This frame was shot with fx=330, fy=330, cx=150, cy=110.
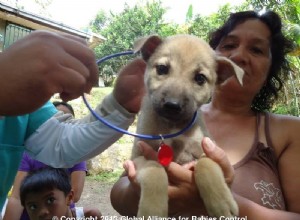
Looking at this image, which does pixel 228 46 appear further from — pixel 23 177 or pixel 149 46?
pixel 23 177

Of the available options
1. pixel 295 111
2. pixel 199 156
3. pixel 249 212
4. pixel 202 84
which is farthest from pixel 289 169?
pixel 295 111

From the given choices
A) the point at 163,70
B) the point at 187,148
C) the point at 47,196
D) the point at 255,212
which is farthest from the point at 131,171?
the point at 47,196

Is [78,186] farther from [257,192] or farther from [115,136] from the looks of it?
[257,192]

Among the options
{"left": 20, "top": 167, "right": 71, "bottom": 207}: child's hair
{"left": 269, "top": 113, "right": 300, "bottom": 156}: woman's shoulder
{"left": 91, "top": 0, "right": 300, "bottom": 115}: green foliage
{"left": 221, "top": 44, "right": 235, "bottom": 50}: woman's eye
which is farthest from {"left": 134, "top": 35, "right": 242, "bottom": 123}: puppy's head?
{"left": 91, "top": 0, "right": 300, "bottom": 115}: green foliage

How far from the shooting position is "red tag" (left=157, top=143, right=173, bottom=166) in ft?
6.10

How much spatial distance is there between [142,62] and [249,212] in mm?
1155

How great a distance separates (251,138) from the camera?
245 cm

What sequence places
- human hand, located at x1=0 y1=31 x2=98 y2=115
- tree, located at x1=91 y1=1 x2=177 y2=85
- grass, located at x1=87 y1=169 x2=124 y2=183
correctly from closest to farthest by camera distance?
human hand, located at x1=0 y1=31 x2=98 y2=115
grass, located at x1=87 y1=169 x2=124 y2=183
tree, located at x1=91 y1=1 x2=177 y2=85

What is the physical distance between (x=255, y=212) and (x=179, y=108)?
0.78 m

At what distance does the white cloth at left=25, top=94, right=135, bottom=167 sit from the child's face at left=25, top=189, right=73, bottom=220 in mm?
714

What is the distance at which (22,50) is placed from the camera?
3.36 ft

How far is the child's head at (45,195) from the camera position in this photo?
8.52 ft

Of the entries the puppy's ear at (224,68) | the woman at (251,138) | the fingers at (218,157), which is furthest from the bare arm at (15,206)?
the puppy's ear at (224,68)

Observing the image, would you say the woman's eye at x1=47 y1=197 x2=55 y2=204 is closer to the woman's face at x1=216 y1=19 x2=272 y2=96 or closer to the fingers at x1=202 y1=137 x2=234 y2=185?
the fingers at x1=202 y1=137 x2=234 y2=185
